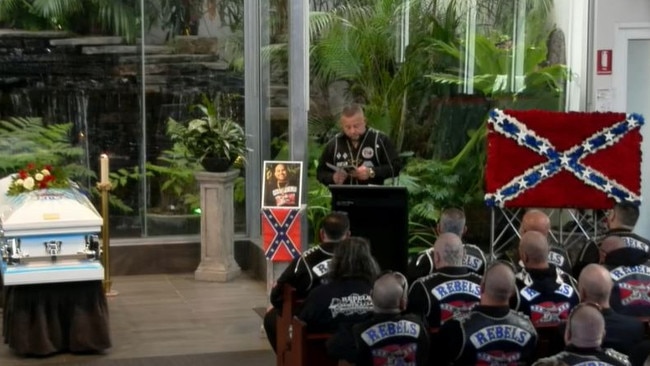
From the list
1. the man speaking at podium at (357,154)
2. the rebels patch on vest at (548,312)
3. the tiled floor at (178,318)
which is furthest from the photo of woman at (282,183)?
the rebels patch on vest at (548,312)

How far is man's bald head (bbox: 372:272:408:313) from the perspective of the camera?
5.64 meters

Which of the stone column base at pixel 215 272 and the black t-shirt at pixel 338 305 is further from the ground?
the black t-shirt at pixel 338 305

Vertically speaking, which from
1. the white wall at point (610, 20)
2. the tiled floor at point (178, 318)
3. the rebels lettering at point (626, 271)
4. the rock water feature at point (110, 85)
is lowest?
the tiled floor at point (178, 318)

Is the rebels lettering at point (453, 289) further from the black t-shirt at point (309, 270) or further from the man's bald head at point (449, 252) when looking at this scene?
the black t-shirt at point (309, 270)

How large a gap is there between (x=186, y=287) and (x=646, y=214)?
435cm

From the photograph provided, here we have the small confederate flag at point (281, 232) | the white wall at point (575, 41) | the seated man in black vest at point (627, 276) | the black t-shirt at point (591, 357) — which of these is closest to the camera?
the black t-shirt at point (591, 357)

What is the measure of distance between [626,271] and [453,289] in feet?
3.86

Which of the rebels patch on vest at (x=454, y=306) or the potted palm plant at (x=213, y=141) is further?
the potted palm plant at (x=213, y=141)

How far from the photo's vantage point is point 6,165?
11.5 metres

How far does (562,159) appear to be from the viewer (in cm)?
958

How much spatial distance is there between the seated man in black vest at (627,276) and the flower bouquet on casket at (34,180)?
4345 millimetres

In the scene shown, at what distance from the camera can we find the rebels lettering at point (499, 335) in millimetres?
5465

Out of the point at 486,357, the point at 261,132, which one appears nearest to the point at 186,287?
the point at 261,132

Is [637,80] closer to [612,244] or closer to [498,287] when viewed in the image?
[612,244]
